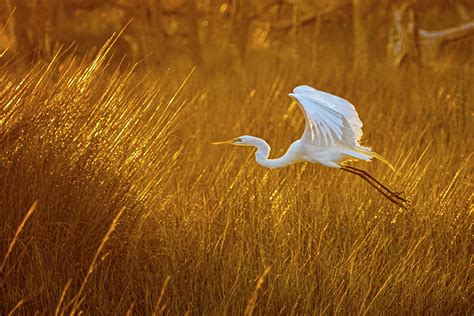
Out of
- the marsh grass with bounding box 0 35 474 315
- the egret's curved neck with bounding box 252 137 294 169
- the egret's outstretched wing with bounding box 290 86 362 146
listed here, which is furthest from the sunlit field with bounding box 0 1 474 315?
the egret's outstretched wing with bounding box 290 86 362 146

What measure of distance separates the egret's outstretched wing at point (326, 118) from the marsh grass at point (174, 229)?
0.24m

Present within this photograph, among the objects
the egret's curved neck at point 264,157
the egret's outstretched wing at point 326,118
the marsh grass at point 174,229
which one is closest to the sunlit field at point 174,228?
the marsh grass at point 174,229

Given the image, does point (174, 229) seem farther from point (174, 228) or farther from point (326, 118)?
point (326, 118)

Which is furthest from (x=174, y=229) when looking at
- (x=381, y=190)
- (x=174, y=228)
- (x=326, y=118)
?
(x=381, y=190)

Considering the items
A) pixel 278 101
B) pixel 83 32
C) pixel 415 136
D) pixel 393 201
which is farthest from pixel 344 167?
pixel 83 32

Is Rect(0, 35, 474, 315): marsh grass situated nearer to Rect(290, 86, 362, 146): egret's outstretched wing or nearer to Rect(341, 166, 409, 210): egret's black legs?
Rect(341, 166, 409, 210): egret's black legs

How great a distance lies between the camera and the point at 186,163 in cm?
449

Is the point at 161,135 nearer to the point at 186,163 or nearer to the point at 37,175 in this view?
the point at 37,175

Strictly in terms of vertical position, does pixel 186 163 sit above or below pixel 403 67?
below

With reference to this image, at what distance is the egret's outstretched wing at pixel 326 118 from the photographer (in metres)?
3.15

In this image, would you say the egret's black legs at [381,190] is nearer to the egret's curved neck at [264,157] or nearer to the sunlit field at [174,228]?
the sunlit field at [174,228]

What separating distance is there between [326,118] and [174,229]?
24.6 inches

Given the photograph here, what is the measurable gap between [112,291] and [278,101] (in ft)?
10.3

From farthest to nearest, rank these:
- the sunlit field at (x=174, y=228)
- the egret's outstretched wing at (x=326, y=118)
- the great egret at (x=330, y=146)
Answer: the great egret at (x=330, y=146)
the egret's outstretched wing at (x=326, y=118)
the sunlit field at (x=174, y=228)
